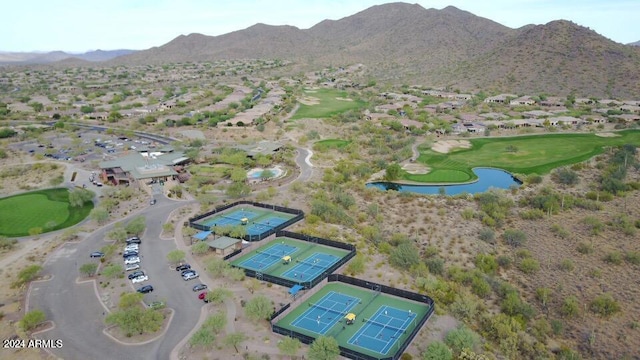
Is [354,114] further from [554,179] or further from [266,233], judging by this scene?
[266,233]

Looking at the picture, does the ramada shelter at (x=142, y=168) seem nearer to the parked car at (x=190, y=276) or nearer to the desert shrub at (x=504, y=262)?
the parked car at (x=190, y=276)

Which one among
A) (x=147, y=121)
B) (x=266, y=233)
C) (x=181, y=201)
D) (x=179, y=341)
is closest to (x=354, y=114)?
(x=147, y=121)

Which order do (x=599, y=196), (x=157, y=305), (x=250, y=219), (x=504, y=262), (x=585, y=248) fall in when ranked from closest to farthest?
(x=157, y=305), (x=504, y=262), (x=585, y=248), (x=250, y=219), (x=599, y=196)

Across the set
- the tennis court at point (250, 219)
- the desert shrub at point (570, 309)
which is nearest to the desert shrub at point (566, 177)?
the desert shrub at point (570, 309)

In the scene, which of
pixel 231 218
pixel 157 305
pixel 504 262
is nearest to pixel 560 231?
pixel 504 262

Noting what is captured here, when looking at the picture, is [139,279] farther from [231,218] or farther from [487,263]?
[487,263]

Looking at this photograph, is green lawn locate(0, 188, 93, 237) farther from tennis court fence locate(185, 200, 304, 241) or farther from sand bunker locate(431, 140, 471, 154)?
sand bunker locate(431, 140, 471, 154)
